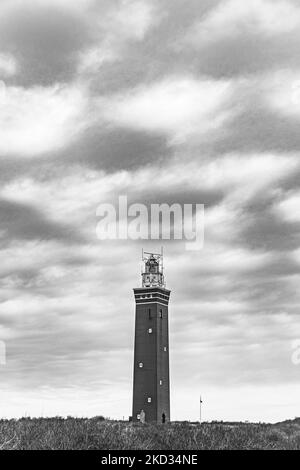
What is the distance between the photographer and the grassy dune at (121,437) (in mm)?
14430

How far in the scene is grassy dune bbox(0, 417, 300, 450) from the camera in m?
14.4

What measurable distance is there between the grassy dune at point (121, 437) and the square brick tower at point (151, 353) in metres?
58.2

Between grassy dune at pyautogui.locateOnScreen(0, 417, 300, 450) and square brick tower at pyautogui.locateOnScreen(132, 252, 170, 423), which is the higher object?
square brick tower at pyautogui.locateOnScreen(132, 252, 170, 423)

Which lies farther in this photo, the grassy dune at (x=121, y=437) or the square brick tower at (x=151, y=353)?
the square brick tower at (x=151, y=353)

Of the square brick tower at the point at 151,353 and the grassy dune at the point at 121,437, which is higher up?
the square brick tower at the point at 151,353

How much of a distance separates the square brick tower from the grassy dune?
5824 centimetres

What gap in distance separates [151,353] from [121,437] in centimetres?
6223

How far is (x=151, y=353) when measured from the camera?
3041 inches

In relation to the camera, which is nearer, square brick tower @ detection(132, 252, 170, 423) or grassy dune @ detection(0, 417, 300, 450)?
grassy dune @ detection(0, 417, 300, 450)
